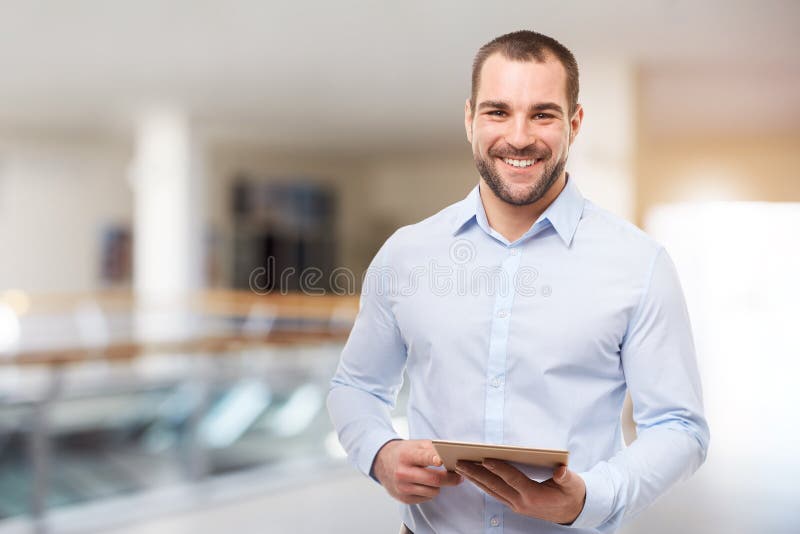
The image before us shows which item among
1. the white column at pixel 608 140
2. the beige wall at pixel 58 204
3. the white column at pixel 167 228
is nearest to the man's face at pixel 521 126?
the white column at pixel 608 140

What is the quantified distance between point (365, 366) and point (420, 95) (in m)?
4.22

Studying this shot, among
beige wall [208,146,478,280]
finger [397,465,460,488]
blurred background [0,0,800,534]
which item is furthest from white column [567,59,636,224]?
beige wall [208,146,478,280]

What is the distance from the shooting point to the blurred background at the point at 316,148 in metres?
3.15

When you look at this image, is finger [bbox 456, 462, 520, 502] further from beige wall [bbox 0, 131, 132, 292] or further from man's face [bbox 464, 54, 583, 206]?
beige wall [bbox 0, 131, 132, 292]

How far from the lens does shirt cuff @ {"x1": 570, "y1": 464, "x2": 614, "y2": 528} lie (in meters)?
1.23

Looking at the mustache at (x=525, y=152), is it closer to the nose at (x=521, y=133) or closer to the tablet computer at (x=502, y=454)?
the nose at (x=521, y=133)

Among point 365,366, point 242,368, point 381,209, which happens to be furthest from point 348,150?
point 365,366

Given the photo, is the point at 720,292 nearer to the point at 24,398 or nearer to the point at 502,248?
the point at 502,248

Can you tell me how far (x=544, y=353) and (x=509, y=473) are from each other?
27 centimetres

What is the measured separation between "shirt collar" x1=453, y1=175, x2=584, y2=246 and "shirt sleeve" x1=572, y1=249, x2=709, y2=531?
159 mm

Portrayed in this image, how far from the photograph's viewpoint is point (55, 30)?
5.57 meters

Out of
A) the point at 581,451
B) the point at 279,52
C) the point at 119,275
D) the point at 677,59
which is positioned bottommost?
the point at 119,275

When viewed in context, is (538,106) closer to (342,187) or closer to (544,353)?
(544,353)

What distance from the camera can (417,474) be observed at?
1338 millimetres
